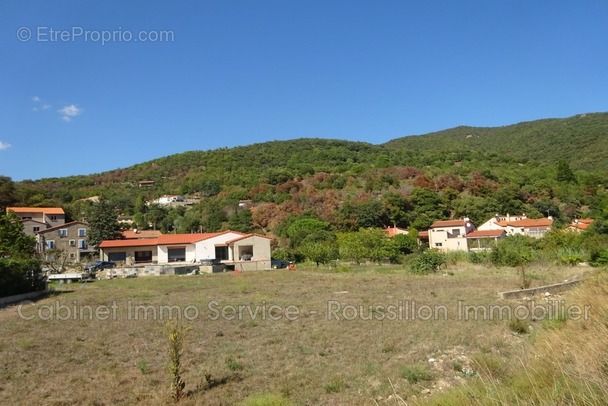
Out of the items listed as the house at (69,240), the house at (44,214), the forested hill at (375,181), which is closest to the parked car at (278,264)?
the forested hill at (375,181)

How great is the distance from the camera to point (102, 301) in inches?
722

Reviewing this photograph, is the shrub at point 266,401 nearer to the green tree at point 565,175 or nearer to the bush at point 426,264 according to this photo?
the bush at point 426,264

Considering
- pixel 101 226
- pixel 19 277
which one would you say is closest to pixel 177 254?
pixel 101 226

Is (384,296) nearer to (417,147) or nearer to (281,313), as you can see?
(281,313)

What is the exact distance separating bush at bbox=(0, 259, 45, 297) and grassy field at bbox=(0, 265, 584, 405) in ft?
9.67

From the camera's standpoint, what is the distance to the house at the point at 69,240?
174 ft

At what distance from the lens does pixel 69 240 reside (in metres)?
55.1

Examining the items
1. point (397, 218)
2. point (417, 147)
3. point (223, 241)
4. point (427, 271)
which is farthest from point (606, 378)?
point (417, 147)

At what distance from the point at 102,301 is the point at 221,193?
65.8 m

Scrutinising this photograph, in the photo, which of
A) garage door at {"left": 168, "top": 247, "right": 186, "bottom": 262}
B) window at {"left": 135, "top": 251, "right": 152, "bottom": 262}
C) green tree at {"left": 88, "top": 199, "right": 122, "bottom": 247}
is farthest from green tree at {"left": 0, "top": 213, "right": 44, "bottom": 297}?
green tree at {"left": 88, "top": 199, "right": 122, "bottom": 247}

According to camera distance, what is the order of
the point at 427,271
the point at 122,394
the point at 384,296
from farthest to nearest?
the point at 427,271
the point at 384,296
the point at 122,394

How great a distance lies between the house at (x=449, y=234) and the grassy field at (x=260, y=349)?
40580 millimetres

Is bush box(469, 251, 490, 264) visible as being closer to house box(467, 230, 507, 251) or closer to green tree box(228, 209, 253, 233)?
house box(467, 230, 507, 251)

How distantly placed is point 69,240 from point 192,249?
1932cm
